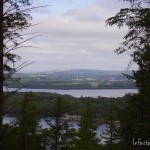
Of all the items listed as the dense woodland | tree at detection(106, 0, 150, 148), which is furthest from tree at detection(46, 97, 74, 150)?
→ tree at detection(106, 0, 150, 148)

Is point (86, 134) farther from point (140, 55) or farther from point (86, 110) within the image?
point (140, 55)

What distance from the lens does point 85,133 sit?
95.6ft

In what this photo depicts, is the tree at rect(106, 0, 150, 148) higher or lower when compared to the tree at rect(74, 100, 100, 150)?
higher

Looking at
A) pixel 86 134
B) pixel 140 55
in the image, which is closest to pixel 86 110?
pixel 86 134

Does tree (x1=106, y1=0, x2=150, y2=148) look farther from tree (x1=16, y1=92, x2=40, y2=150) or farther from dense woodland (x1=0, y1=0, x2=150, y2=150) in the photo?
tree (x1=16, y1=92, x2=40, y2=150)

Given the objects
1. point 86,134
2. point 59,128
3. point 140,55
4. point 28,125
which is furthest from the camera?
point 28,125

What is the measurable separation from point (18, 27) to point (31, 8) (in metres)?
1.10

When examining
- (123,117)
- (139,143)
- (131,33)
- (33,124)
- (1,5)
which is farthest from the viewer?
(33,124)

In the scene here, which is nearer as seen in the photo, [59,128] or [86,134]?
[86,134]

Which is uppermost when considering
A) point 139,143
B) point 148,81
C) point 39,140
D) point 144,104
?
point 148,81

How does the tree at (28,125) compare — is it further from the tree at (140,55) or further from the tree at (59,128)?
the tree at (140,55)

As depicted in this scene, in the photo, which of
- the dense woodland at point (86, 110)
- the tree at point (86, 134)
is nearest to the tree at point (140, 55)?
the dense woodland at point (86, 110)

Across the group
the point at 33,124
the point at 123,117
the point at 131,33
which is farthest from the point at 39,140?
the point at 131,33

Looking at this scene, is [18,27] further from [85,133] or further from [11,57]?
[85,133]
